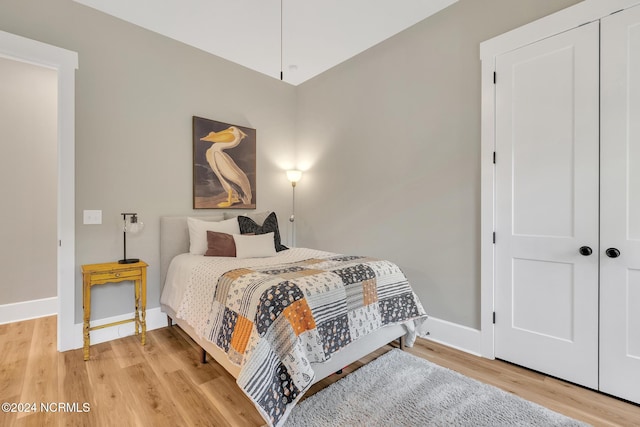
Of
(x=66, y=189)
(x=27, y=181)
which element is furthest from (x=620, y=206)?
(x=27, y=181)

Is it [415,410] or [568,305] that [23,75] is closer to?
[415,410]

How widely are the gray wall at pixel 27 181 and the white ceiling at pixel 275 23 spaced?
52.5 inches

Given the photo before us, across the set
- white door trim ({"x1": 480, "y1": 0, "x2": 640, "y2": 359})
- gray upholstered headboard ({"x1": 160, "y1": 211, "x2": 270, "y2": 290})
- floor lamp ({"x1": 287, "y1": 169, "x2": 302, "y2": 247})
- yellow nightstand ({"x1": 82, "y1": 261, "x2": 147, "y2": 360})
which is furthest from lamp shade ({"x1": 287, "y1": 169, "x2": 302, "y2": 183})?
white door trim ({"x1": 480, "y1": 0, "x2": 640, "y2": 359})

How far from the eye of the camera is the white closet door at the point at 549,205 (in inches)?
75.8

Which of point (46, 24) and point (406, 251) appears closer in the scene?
point (46, 24)

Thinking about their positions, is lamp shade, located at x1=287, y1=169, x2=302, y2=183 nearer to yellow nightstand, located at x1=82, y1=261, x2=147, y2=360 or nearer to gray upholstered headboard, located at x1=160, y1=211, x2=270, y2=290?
gray upholstered headboard, located at x1=160, y1=211, x2=270, y2=290

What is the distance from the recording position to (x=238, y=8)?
8.31 ft

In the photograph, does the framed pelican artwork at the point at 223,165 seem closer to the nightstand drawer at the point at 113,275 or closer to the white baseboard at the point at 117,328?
the nightstand drawer at the point at 113,275

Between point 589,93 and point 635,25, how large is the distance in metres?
0.40

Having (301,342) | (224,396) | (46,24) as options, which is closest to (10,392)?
(224,396)

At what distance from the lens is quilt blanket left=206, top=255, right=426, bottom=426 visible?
1.53 meters

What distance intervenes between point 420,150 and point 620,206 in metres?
1.41

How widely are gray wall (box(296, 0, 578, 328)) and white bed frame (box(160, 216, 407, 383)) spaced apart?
0.74 m

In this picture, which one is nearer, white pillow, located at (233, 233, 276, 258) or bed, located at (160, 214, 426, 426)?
bed, located at (160, 214, 426, 426)
